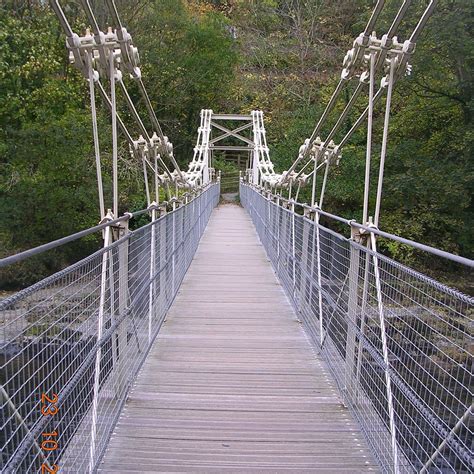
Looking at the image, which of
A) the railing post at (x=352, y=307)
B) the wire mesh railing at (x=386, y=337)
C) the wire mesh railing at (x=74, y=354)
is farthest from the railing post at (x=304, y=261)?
the railing post at (x=352, y=307)

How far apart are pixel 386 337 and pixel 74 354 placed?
1144mm

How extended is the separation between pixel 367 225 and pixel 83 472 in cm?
147

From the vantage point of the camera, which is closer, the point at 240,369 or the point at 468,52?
the point at 240,369

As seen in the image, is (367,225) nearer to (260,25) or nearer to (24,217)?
(24,217)

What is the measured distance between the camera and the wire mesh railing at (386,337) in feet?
5.46

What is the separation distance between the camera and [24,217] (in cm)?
1226

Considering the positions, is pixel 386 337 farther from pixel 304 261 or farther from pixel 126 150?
pixel 126 150

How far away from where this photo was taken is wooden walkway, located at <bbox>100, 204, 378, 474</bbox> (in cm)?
206

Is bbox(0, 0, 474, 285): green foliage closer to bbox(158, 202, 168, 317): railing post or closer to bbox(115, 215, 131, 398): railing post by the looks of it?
bbox(158, 202, 168, 317): railing post

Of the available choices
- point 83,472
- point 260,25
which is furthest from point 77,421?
point 260,25

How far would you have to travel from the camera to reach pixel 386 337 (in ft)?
7.26

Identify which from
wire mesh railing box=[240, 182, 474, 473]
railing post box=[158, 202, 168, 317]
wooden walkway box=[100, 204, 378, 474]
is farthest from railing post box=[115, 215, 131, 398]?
railing post box=[158, 202, 168, 317]

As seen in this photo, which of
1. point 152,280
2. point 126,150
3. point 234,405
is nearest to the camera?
point 234,405

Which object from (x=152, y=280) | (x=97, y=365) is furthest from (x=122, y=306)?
(x=152, y=280)
